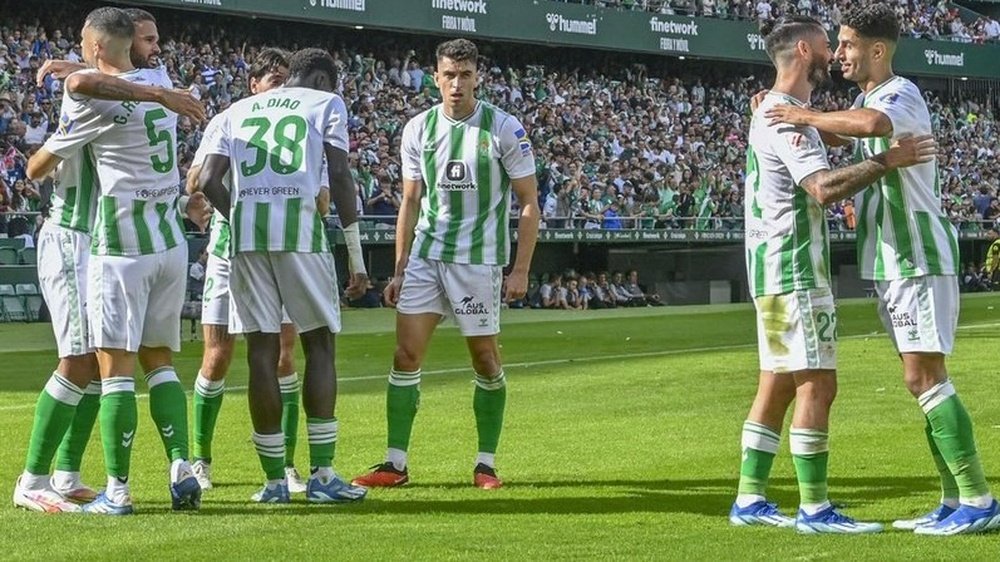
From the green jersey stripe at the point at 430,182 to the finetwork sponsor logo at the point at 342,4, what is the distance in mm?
31967

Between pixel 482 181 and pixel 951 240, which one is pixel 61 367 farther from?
pixel 951 240

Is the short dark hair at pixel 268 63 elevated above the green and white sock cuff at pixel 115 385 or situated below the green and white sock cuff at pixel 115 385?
above

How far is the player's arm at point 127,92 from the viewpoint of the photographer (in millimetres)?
7680

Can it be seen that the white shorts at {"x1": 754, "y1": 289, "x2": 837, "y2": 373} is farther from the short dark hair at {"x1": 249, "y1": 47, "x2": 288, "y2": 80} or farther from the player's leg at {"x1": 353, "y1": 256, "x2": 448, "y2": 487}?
the short dark hair at {"x1": 249, "y1": 47, "x2": 288, "y2": 80}

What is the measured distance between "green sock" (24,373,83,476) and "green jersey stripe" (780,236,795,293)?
3419 mm

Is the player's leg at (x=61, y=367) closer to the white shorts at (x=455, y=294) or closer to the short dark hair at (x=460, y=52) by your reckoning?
the white shorts at (x=455, y=294)

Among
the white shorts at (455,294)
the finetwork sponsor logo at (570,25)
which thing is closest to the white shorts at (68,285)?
the white shorts at (455,294)

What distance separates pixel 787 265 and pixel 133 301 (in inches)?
120

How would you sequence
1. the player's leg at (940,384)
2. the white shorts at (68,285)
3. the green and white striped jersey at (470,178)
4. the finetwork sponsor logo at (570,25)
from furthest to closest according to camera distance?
the finetwork sponsor logo at (570,25) < the green and white striped jersey at (470,178) < the white shorts at (68,285) < the player's leg at (940,384)

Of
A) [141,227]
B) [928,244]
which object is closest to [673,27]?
[141,227]

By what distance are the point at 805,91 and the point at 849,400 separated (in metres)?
6.70

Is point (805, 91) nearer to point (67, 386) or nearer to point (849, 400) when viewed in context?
point (67, 386)

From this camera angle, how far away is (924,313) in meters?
7.23

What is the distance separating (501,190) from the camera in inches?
370
